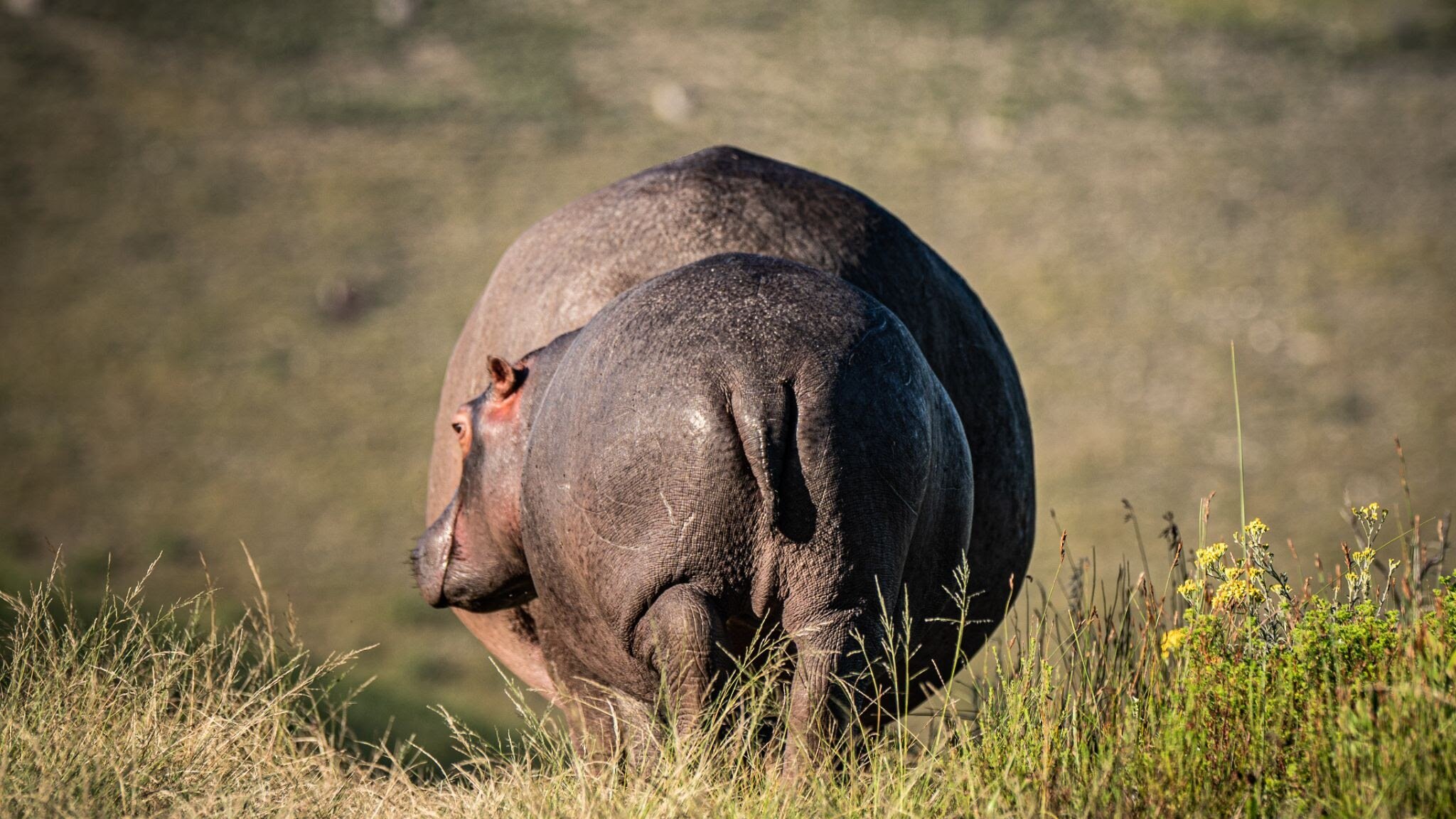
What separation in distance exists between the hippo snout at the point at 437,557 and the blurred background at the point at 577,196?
34.5m

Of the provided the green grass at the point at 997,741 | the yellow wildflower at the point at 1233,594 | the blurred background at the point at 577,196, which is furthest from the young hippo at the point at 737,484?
the blurred background at the point at 577,196

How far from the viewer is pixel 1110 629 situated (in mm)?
4223

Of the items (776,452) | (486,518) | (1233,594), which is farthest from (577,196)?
(776,452)

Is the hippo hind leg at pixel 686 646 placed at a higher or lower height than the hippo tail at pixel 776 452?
lower

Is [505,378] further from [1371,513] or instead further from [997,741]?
[1371,513]

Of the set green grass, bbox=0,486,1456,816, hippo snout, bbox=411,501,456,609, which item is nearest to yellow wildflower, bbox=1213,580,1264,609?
green grass, bbox=0,486,1456,816

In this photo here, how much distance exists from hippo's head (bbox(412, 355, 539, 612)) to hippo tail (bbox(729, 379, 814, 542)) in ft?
3.73

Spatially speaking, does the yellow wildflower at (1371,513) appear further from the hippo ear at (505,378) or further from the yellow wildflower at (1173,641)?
the hippo ear at (505,378)

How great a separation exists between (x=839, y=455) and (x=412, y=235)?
182 feet

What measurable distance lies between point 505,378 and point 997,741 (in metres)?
1.88

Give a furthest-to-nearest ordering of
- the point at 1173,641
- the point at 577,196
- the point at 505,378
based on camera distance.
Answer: the point at 577,196
the point at 505,378
the point at 1173,641

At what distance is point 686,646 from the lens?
343 cm

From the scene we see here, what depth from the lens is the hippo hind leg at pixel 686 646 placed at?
342 cm

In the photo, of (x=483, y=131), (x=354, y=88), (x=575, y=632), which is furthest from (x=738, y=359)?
(x=354, y=88)
